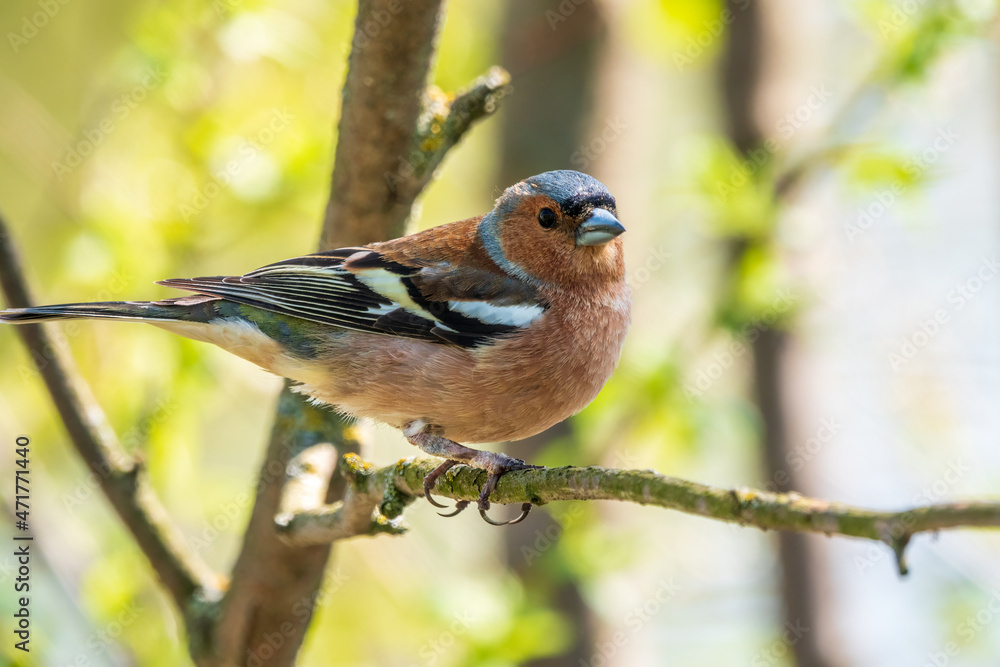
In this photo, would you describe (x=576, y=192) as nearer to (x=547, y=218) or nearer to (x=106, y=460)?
(x=547, y=218)

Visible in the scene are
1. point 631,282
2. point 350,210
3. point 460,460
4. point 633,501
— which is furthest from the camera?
point 631,282

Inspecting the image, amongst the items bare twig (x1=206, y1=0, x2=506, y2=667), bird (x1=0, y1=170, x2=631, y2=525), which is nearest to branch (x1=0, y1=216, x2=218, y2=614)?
bare twig (x1=206, y1=0, x2=506, y2=667)

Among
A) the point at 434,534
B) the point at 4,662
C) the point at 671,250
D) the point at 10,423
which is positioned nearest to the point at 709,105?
the point at 671,250

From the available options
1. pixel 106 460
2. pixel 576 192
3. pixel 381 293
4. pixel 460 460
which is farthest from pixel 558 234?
pixel 106 460

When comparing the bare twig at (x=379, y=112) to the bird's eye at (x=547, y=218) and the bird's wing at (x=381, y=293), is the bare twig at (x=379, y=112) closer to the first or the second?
the bird's wing at (x=381, y=293)

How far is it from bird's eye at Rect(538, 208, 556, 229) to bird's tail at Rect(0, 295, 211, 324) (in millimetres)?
1496

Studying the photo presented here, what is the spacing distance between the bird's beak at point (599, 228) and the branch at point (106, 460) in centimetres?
210

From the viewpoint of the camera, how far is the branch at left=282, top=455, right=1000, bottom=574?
63.9 inches

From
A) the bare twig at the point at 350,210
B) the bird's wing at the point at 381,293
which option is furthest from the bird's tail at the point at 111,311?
the bare twig at the point at 350,210

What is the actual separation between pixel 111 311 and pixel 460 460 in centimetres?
150

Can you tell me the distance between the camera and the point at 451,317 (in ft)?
12.0

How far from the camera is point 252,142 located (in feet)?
17.9

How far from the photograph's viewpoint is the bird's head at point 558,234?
3635 millimetres

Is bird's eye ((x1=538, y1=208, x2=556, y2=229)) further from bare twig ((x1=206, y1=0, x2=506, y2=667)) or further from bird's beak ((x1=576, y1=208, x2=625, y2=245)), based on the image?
bare twig ((x1=206, y1=0, x2=506, y2=667))
